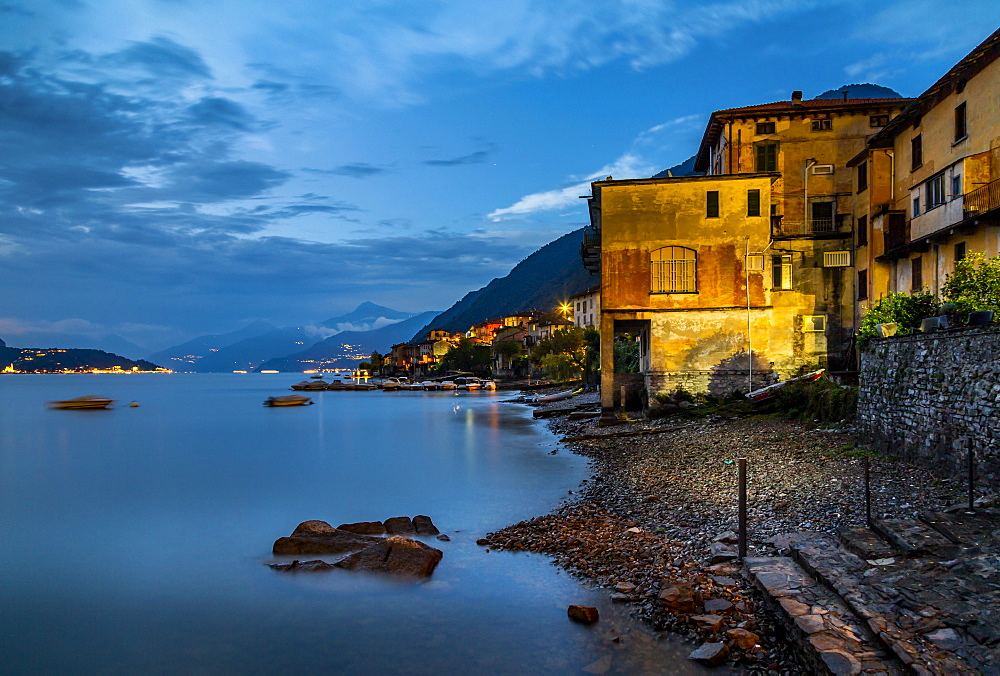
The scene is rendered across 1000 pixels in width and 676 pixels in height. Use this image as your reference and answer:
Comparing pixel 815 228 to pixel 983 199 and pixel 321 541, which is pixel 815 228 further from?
pixel 321 541

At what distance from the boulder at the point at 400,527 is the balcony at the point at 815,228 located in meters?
29.4

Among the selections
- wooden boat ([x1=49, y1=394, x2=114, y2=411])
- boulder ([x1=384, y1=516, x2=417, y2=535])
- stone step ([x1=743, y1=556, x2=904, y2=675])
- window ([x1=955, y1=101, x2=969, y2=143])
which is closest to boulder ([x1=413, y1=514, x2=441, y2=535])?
boulder ([x1=384, y1=516, x2=417, y2=535])

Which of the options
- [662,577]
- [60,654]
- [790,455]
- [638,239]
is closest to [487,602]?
[662,577]

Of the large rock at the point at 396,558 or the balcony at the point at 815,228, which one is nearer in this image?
the large rock at the point at 396,558

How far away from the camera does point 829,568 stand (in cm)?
834

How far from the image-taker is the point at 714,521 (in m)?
12.5

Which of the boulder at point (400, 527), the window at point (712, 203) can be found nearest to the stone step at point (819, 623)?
the boulder at point (400, 527)

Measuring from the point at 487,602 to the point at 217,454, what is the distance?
29.5 metres

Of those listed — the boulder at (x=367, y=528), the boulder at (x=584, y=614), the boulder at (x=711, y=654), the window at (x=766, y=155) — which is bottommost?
the boulder at (x=367, y=528)

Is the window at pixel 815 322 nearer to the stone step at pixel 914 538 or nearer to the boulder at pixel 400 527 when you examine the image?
the stone step at pixel 914 538

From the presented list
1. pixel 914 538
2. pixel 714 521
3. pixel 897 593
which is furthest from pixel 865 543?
pixel 714 521

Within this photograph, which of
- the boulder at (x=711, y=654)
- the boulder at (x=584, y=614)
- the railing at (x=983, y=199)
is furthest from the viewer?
the railing at (x=983, y=199)

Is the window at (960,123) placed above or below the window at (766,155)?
below

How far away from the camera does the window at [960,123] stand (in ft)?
80.3
